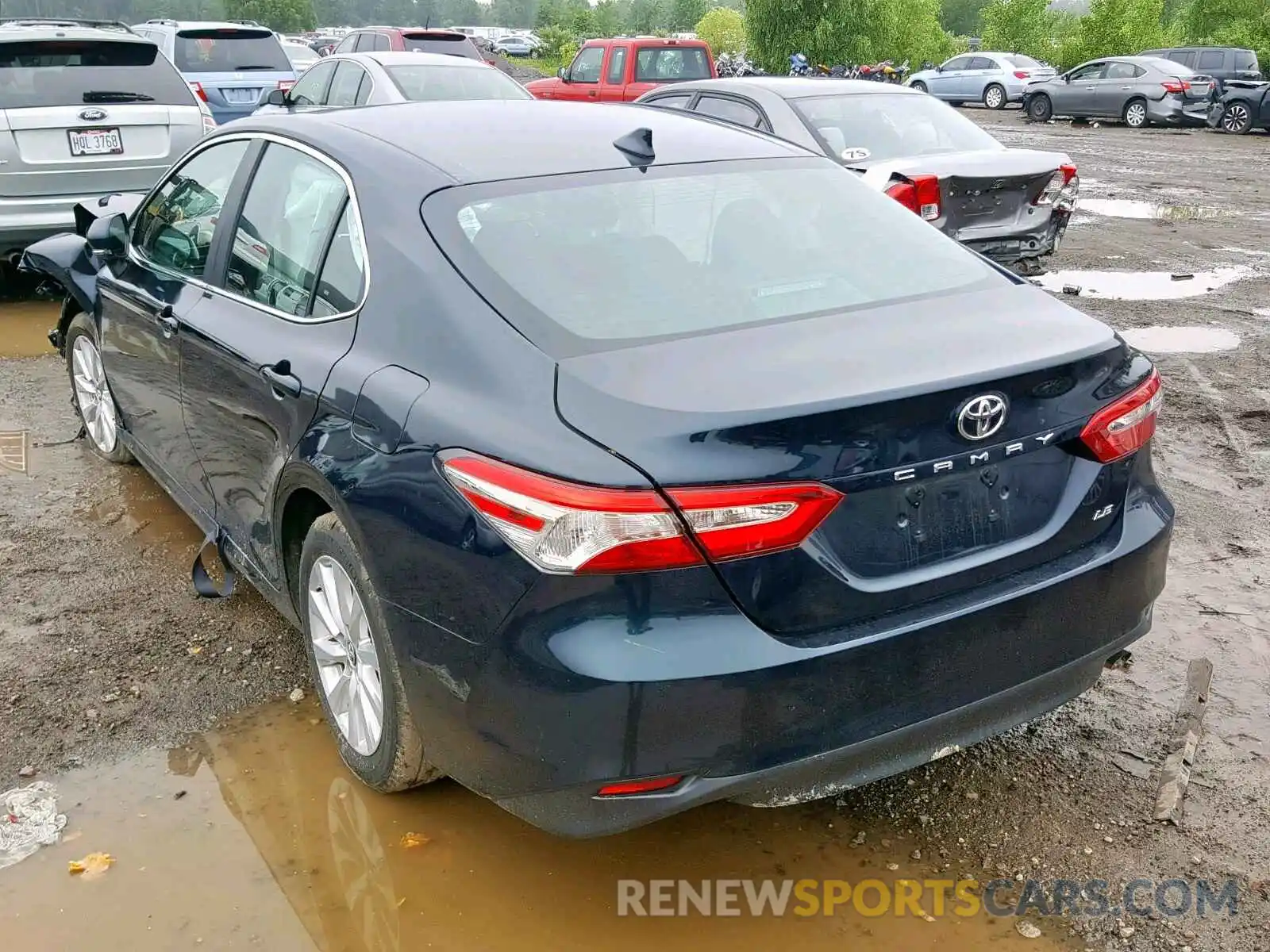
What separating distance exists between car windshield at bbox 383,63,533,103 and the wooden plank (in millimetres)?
9539

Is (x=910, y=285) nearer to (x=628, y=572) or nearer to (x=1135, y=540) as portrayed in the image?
(x=1135, y=540)

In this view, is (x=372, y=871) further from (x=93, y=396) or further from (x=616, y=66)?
(x=616, y=66)

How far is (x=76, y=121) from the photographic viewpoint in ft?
25.7

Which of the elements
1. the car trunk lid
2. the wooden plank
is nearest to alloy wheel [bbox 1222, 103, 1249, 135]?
the wooden plank

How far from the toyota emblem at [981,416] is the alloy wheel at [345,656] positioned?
1434 mm

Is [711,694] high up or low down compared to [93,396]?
up

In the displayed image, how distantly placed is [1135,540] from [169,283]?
310cm

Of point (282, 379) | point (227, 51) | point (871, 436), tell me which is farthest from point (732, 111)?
point (227, 51)

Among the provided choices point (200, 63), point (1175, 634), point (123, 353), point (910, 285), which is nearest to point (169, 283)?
point (123, 353)

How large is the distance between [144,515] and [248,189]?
1891 mm

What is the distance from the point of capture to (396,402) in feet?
8.75

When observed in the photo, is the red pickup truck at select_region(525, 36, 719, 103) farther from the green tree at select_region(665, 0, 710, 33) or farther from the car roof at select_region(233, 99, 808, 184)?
the green tree at select_region(665, 0, 710, 33)

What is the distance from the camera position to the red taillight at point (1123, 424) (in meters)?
2.70

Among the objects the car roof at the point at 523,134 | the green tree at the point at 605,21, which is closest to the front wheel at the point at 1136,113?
the car roof at the point at 523,134
